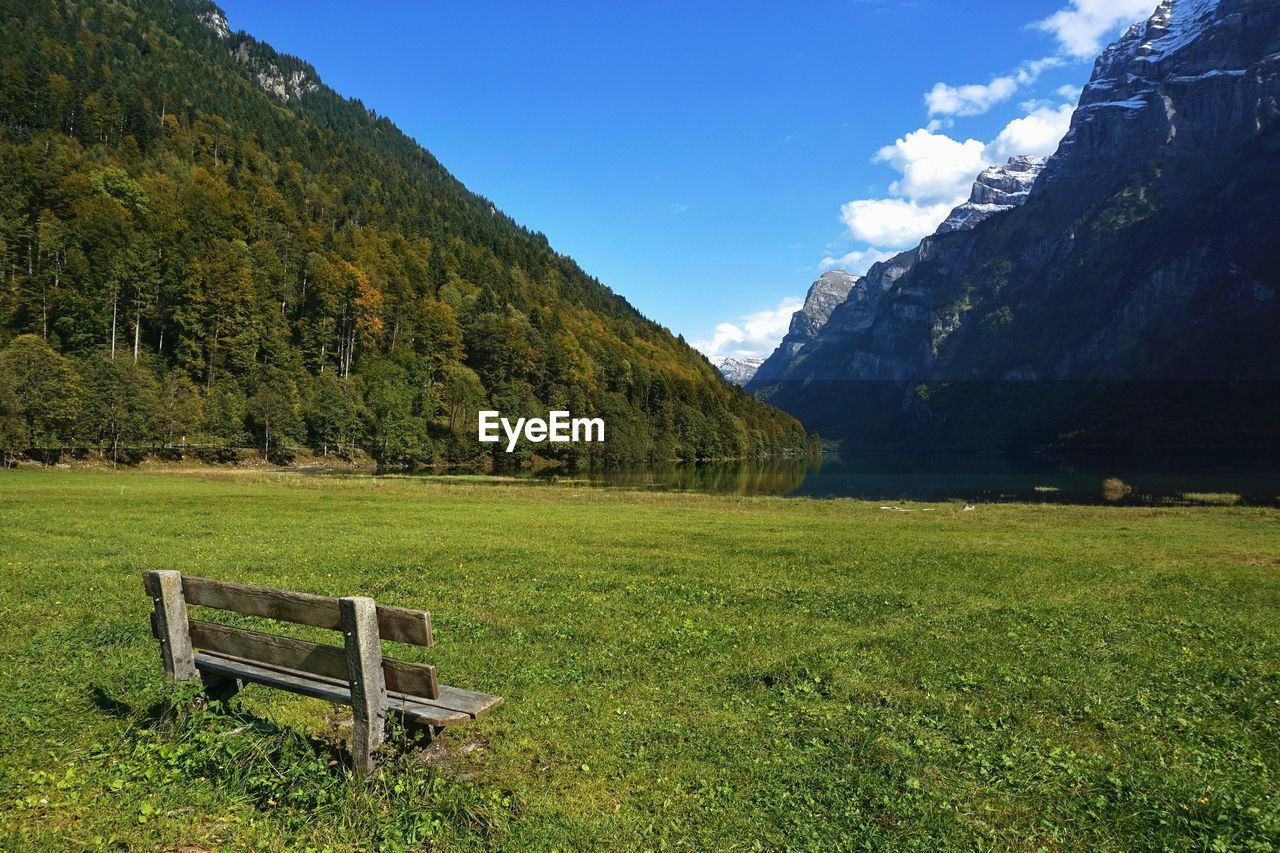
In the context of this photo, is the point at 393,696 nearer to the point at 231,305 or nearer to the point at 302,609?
the point at 302,609

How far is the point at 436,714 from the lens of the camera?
6.17m

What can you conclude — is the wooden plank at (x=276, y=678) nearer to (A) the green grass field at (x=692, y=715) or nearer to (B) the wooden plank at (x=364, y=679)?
(B) the wooden plank at (x=364, y=679)

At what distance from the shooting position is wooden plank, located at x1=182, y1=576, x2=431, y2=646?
584 cm

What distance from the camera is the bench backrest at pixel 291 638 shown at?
5.89m

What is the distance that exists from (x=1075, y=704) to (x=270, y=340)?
132641 mm

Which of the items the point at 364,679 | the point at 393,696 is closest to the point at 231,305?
the point at 393,696

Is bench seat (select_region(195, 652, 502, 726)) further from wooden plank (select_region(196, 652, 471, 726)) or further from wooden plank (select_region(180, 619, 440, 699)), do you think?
wooden plank (select_region(180, 619, 440, 699))

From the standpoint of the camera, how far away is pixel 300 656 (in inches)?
255

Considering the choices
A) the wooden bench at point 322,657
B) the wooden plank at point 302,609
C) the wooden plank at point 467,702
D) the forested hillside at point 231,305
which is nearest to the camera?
the wooden plank at point 302,609

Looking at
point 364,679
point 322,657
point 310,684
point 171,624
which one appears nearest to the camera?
point 364,679

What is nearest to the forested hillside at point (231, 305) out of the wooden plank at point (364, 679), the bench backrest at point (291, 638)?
the bench backrest at point (291, 638)

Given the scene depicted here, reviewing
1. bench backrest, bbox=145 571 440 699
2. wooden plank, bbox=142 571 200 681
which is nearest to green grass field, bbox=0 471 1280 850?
wooden plank, bbox=142 571 200 681

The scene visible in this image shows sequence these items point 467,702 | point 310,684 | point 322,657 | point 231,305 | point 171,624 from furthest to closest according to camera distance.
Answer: point 231,305 < point 171,624 < point 310,684 < point 467,702 < point 322,657

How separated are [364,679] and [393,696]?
906 mm
